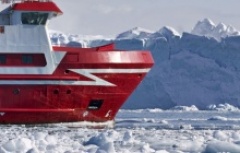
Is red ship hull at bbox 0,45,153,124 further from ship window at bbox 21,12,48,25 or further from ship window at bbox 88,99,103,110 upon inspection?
ship window at bbox 21,12,48,25

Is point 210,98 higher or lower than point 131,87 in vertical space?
lower

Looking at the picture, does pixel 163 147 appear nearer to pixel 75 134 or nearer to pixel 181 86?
pixel 75 134

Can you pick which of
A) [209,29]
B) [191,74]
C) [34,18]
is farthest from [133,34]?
[34,18]

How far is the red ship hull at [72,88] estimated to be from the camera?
20.2m

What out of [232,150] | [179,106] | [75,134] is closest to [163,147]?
[232,150]

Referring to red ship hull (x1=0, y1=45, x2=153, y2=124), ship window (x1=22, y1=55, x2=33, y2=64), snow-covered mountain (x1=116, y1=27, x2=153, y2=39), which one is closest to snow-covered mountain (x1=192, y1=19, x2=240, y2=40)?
snow-covered mountain (x1=116, y1=27, x2=153, y2=39)

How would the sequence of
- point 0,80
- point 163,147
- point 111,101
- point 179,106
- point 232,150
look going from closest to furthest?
point 232,150 → point 163,147 → point 0,80 → point 111,101 → point 179,106

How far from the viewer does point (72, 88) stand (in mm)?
20609

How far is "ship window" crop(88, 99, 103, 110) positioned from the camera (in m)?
21.1

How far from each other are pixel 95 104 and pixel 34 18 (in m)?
3.17

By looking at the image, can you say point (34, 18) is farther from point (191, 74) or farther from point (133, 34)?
point (133, 34)

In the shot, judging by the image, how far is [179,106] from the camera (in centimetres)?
4253

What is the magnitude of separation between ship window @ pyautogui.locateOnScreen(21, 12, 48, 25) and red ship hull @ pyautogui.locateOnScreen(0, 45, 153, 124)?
3.30ft

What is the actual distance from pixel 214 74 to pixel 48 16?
963 inches
